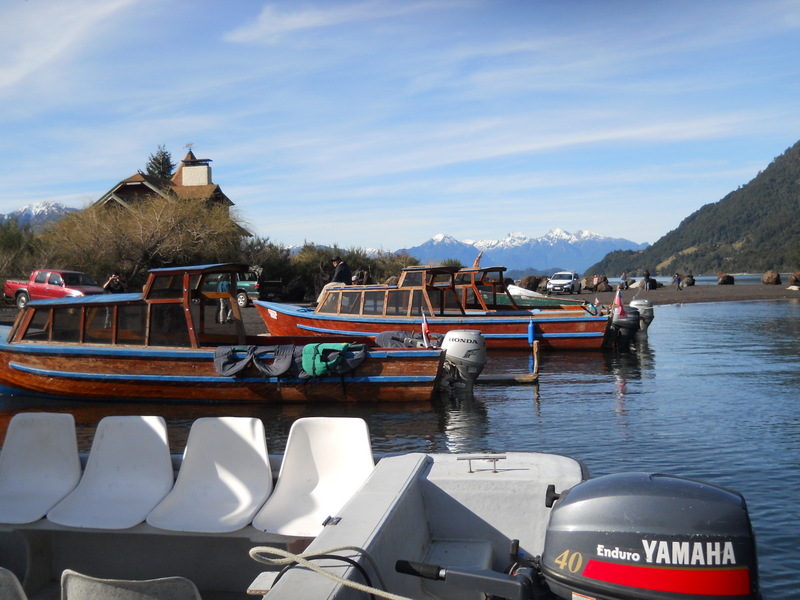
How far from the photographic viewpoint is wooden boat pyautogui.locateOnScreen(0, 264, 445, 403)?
1273cm

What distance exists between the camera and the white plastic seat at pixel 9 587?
2941 millimetres

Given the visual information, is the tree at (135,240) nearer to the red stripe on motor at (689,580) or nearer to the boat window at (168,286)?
the boat window at (168,286)

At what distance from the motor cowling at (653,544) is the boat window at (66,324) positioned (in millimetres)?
11853

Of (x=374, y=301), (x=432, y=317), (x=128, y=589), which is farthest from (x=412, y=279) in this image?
(x=128, y=589)

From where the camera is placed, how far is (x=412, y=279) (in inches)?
794

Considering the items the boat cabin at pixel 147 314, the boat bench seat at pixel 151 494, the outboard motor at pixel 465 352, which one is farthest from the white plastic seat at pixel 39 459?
the outboard motor at pixel 465 352

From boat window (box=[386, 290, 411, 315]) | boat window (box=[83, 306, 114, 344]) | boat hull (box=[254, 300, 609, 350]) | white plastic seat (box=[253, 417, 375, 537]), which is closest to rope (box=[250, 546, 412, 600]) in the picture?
white plastic seat (box=[253, 417, 375, 537])

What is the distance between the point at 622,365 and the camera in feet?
59.7

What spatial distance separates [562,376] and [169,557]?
506 inches

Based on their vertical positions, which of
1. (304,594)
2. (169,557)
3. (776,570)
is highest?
(304,594)

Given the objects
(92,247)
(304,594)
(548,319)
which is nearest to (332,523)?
(304,594)

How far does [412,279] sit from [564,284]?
35530mm

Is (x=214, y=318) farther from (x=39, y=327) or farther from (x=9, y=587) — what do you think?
(x=9, y=587)

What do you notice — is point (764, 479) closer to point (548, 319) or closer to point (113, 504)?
point (113, 504)
